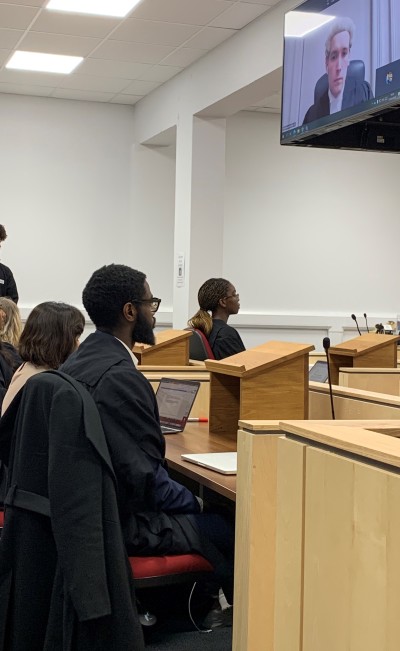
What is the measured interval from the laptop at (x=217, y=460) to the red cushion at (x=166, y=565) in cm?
25

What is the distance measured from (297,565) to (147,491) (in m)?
0.79

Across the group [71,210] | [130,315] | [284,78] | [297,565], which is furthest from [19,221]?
[297,565]

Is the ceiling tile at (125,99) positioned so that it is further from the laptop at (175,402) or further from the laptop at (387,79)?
the laptop at (175,402)

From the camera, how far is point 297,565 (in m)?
1.70

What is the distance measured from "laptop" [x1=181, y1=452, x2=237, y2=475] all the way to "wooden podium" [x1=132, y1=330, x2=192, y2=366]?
2.02 meters

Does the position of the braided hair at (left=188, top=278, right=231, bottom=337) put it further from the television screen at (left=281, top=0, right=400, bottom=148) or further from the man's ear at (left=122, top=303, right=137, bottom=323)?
the man's ear at (left=122, top=303, right=137, bottom=323)

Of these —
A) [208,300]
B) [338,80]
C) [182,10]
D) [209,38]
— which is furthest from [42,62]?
[338,80]

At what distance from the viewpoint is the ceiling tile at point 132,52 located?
6922mm

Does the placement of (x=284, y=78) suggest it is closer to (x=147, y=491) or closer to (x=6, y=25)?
(x=147, y=491)

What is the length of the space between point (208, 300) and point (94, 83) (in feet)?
10.8

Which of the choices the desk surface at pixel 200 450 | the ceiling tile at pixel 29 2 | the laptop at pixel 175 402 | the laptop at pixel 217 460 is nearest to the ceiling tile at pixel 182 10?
the ceiling tile at pixel 29 2

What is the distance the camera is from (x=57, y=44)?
274 inches

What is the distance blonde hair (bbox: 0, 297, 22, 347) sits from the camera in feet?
13.6

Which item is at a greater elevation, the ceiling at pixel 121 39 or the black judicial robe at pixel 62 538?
the ceiling at pixel 121 39
